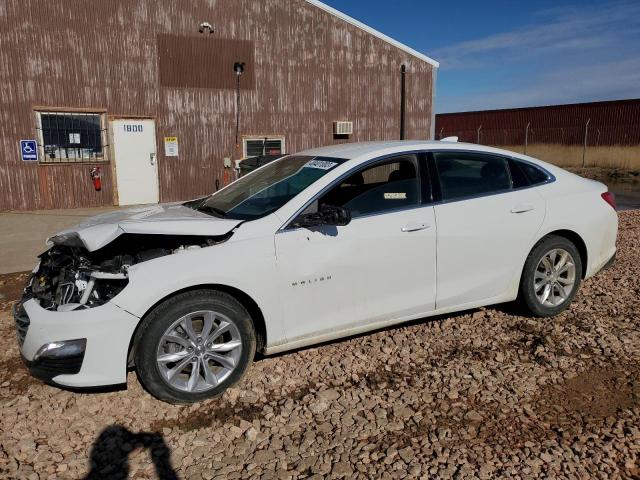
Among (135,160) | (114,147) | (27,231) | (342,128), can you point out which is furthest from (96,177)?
(342,128)

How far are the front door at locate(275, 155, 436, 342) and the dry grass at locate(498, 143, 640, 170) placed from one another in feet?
81.2

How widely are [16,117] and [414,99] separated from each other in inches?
427

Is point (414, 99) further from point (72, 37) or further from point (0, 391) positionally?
point (0, 391)

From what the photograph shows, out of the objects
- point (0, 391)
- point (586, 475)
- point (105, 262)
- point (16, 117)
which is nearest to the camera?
point (586, 475)

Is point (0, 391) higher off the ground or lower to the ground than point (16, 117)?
lower

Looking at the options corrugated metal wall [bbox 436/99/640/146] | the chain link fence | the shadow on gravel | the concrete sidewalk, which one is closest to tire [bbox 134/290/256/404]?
the shadow on gravel

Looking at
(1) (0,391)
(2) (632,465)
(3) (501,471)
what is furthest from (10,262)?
(2) (632,465)

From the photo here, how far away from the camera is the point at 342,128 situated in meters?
15.2

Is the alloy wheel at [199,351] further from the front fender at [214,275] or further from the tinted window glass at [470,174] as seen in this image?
the tinted window glass at [470,174]

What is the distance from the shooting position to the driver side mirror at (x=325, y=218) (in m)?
3.40

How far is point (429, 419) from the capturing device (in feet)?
10.1

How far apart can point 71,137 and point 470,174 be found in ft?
36.0

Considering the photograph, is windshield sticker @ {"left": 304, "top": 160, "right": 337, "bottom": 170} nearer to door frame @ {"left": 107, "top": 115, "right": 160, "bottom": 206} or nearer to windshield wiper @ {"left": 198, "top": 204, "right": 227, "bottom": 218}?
windshield wiper @ {"left": 198, "top": 204, "right": 227, "bottom": 218}

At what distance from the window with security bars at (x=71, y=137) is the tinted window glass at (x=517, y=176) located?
10.9m
